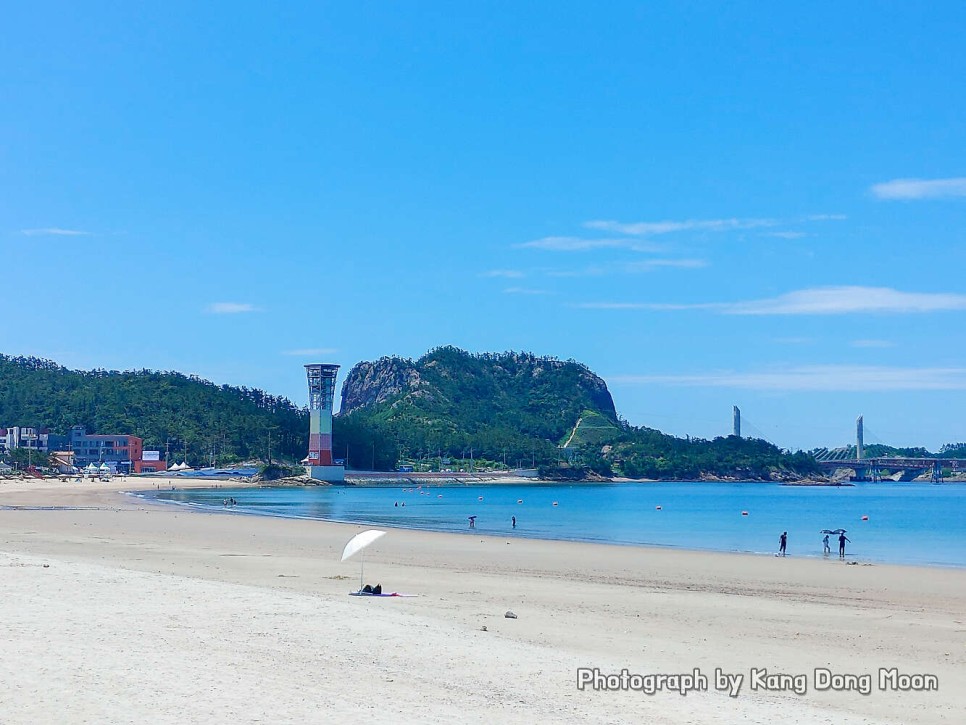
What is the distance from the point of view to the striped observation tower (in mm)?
148875

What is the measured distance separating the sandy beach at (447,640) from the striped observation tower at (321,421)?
397 ft

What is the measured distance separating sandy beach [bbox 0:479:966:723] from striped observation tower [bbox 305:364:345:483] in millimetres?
121012

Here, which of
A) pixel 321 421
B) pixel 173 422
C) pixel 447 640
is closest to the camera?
pixel 447 640

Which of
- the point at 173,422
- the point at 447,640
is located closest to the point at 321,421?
the point at 173,422

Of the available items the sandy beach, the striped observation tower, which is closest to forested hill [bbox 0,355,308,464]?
the striped observation tower

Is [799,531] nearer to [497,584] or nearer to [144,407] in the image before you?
[497,584]

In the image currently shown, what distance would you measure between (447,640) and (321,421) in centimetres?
14018

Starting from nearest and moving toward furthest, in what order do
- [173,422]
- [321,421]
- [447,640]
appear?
[447,640] < [321,421] < [173,422]

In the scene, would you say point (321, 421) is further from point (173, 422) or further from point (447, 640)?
point (447, 640)

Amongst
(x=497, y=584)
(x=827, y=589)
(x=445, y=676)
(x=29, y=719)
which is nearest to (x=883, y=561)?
(x=827, y=589)

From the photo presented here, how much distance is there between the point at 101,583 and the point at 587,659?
30.4 feet

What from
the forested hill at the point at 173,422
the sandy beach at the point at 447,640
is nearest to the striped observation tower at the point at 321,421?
the forested hill at the point at 173,422

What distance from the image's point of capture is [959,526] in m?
65.4

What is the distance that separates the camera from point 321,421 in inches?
5950
